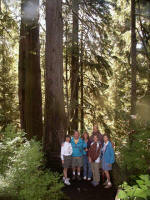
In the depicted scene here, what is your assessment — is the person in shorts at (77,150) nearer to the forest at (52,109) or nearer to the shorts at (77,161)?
the shorts at (77,161)

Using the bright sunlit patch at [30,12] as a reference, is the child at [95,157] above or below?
below

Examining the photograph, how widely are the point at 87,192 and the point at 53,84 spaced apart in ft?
13.2

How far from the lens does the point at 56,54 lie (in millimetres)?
8203

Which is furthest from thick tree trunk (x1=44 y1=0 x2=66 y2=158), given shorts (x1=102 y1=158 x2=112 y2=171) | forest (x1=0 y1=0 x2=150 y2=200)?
shorts (x1=102 y1=158 x2=112 y2=171)

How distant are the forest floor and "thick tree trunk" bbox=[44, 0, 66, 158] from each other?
1.91 metres

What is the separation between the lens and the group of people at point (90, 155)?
6488 millimetres

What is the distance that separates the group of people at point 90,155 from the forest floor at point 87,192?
0.17m

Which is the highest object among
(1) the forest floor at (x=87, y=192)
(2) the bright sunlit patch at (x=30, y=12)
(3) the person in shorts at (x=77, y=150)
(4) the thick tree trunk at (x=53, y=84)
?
(2) the bright sunlit patch at (x=30, y=12)

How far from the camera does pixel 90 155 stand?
6.61m

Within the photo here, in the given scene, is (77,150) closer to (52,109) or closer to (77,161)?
(77,161)

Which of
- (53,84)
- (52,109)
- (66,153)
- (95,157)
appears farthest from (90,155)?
(53,84)

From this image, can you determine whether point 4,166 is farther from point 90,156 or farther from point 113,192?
point 113,192

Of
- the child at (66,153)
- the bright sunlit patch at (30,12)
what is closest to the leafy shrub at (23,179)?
the child at (66,153)

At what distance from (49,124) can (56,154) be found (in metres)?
1.16
